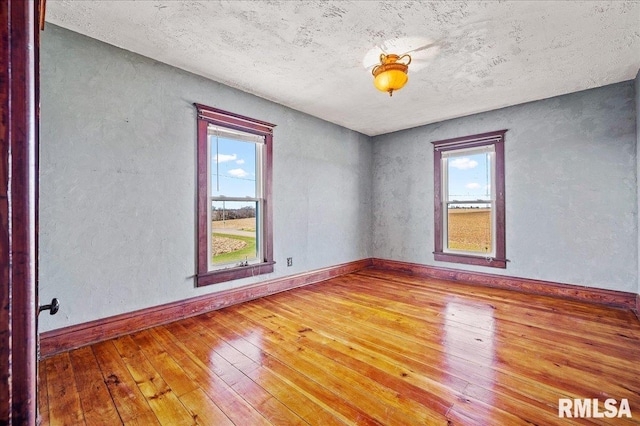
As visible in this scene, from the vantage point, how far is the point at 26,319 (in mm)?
438

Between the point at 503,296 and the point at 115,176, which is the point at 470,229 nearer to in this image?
the point at 503,296

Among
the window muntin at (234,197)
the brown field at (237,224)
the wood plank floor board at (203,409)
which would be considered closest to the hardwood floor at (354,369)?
the wood plank floor board at (203,409)

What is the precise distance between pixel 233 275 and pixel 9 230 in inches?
123

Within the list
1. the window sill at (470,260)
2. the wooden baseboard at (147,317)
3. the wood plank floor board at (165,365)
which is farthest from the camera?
the window sill at (470,260)

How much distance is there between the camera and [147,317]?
265cm

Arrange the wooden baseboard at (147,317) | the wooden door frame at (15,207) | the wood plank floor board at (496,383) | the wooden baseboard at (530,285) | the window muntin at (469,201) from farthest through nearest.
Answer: the window muntin at (469,201) < the wooden baseboard at (530,285) < the wooden baseboard at (147,317) < the wood plank floor board at (496,383) < the wooden door frame at (15,207)

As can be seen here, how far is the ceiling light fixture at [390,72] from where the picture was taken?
2615mm

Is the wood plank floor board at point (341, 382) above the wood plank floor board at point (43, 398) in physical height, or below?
below

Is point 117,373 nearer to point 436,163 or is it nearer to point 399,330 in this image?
point 399,330

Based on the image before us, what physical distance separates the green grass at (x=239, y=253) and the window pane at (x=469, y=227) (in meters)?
3.26

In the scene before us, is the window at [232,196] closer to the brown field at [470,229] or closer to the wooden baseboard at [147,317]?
the wooden baseboard at [147,317]

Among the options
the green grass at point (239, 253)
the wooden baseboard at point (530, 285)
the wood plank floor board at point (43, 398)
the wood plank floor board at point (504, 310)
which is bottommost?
the wood plank floor board at point (504, 310)

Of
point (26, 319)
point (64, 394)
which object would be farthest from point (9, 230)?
point (64, 394)

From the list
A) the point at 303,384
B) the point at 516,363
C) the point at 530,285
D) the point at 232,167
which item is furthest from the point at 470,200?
the point at 303,384
